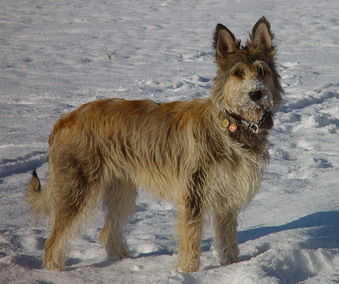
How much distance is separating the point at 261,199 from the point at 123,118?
2362 millimetres

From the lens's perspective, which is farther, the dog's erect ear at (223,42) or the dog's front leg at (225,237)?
the dog's front leg at (225,237)

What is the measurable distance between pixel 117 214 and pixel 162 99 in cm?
466

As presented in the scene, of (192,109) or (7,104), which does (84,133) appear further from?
(7,104)

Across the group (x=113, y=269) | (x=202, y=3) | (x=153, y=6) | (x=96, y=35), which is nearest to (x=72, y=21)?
(x=96, y=35)

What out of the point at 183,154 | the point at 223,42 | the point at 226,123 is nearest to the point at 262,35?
the point at 223,42

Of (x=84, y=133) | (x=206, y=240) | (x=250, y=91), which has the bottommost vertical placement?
(x=206, y=240)

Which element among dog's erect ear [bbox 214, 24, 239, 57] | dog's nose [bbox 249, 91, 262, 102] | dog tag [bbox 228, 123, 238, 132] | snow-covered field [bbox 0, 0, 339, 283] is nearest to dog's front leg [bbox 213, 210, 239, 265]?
snow-covered field [bbox 0, 0, 339, 283]

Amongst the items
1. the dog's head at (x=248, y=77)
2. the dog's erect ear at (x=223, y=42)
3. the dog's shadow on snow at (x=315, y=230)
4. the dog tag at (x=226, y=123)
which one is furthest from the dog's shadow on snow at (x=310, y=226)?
the dog's erect ear at (x=223, y=42)

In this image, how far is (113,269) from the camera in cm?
443

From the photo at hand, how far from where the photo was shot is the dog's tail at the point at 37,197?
484cm

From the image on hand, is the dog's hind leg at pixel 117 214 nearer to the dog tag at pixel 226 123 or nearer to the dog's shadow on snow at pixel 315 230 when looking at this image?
the dog's shadow on snow at pixel 315 230

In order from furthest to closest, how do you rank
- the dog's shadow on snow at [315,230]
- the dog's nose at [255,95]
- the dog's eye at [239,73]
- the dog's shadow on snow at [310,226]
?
the dog's shadow on snow at [310,226] < the dog's shadow on snow at [315,230] < the dog's eye at [239,73] < the dog's nose at [255,95]

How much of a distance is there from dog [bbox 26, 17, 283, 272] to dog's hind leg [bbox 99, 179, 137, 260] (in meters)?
0.01

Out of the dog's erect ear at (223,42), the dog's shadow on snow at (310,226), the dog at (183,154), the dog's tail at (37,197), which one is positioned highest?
the dog's erect ear at (223,42)
